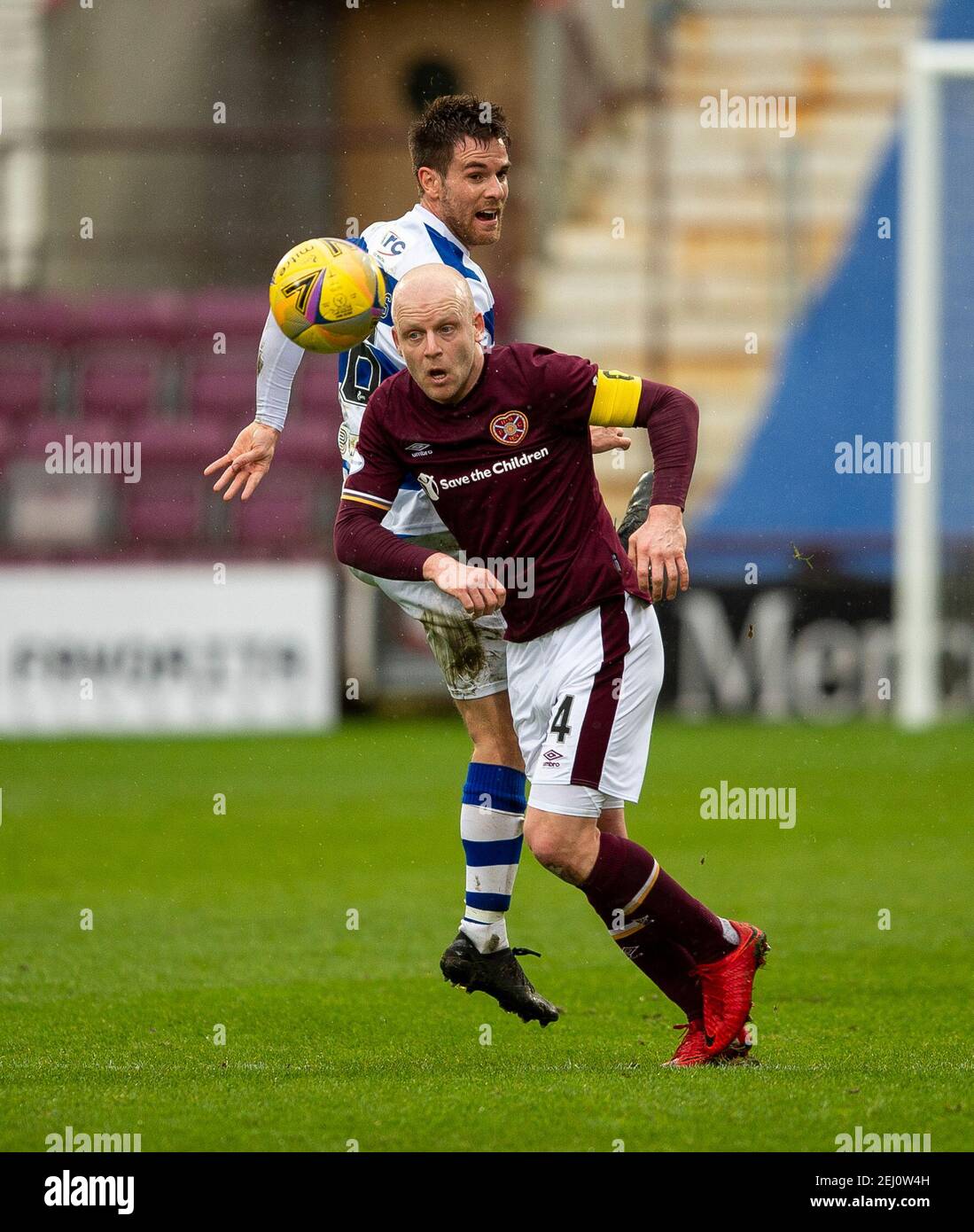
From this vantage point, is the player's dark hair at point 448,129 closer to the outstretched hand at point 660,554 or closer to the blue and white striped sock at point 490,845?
the outstretched hand at point 660,554

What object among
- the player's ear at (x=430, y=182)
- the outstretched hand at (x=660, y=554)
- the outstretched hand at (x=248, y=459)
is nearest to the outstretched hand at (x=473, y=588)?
the outstretched hand at (x=660, y=554)

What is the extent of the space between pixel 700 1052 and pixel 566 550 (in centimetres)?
131

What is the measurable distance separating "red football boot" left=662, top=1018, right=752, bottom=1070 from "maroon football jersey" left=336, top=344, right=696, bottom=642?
110cm

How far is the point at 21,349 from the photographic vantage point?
16391mm

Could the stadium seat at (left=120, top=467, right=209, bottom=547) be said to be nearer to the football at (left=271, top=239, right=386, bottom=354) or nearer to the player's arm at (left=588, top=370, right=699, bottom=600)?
the football at (left=271, top=239, right=386, bottom=354)

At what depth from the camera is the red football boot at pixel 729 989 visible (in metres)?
4.70

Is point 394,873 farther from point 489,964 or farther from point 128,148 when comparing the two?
point 128,148

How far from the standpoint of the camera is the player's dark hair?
5207 mm

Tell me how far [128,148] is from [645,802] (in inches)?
401

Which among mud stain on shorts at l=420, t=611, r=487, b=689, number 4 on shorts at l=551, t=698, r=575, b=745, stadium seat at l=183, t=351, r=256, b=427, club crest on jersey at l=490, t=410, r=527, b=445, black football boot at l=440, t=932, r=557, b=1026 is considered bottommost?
black football boot at l=440, t=932, r=557, b=1026

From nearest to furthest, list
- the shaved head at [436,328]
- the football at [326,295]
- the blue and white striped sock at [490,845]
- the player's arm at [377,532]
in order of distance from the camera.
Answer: the player's arm at [377,532] → the shaved head at [436,328] → the football at [326,295] → the blue and white striped sock at [490,845]

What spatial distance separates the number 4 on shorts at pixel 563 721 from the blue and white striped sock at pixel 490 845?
2.00ft

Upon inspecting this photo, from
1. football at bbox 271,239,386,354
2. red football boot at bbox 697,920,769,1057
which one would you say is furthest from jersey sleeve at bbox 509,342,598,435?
red football boot at bbox 697,920,769,1057

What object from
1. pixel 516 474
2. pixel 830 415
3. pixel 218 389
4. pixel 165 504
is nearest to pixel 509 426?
pixel 516 474
